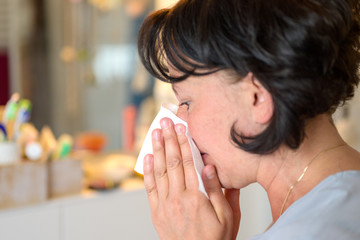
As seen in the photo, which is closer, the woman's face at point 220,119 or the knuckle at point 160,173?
the woman's face at point 220,119

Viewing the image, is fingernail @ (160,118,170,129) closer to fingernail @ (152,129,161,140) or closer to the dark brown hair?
fingernail @ (152,129,161,140)

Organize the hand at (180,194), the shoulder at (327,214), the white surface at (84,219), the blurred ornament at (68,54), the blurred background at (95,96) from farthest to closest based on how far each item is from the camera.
Answer: 1. the blurred ornament at (68,54)
2. the blurred background at (95,96)
3. the white surface at (84,219)
4. the hand at (180,194)
5. the shoulder at (327,214)

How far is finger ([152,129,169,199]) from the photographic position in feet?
2.41

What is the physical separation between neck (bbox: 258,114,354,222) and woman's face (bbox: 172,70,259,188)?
0.03 meters

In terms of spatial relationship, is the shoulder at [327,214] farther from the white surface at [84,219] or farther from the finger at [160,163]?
the white surface at [84,219]

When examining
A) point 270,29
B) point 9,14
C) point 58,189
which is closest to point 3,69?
point 9,14

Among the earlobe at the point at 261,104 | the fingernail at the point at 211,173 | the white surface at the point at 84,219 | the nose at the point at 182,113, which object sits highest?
the earlobe at the point at 261,104

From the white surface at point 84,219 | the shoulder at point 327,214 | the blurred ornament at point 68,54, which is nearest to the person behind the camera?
the shoulder at point 327,214

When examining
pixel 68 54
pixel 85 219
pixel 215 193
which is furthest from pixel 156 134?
pixel 68 54

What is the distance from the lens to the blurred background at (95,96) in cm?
125

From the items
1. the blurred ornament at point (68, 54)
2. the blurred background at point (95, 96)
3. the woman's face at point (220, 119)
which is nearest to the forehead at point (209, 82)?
the woman's face at point (220, 119)

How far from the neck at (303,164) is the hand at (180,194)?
0.09 m

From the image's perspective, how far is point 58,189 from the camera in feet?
3.85

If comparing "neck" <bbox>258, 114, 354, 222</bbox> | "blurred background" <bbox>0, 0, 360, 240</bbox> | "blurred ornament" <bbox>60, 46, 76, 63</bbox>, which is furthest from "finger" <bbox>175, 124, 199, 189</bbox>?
"blurred ornament" <bbox>60, 46, 76, 63</bbox>
